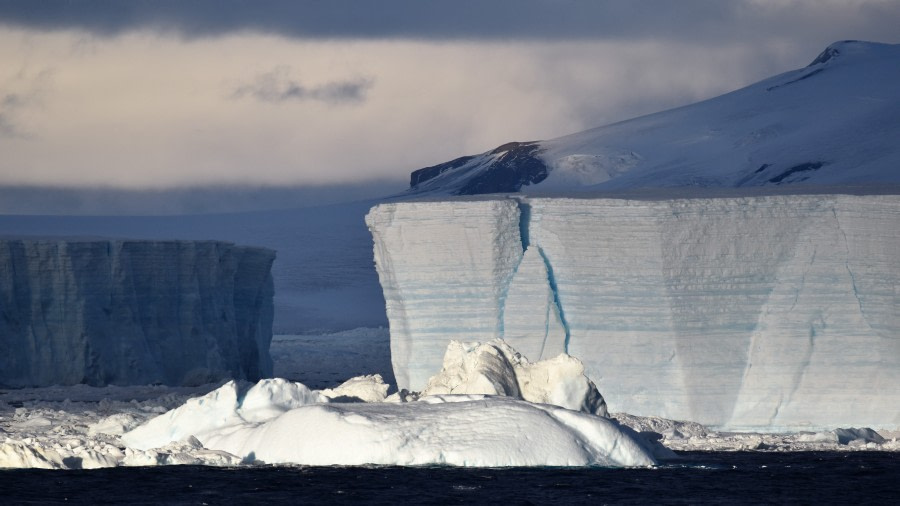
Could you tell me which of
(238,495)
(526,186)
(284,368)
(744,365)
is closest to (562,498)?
(238,495)

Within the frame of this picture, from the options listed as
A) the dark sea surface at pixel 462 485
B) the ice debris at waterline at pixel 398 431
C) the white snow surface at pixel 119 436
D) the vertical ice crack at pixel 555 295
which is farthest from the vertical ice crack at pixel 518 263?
the dark sea surface at pixel 462 485

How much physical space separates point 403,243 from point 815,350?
20.6 ft

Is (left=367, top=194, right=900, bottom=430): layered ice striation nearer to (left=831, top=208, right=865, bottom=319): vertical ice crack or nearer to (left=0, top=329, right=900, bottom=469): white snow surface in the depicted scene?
(left=831, top=208, right=865, bottom=319): vertical ice crack

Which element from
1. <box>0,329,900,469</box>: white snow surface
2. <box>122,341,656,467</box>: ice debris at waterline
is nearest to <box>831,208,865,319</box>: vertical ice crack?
<box>0,329,900,469</box>: white snow surface

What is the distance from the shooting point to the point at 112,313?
1254 inches

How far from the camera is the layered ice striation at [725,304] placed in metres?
22.5

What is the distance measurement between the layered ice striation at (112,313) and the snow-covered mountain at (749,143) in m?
Result: 22.6

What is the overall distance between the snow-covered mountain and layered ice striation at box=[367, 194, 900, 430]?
26.4 metres

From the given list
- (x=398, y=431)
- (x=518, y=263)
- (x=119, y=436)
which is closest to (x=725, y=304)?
(x=518, y=263)

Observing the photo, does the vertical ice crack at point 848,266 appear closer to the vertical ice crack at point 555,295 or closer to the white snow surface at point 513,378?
the vertical ice crack at point 555,295

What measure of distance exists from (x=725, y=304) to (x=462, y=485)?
6976 mm

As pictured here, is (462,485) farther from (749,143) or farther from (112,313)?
(749,143)

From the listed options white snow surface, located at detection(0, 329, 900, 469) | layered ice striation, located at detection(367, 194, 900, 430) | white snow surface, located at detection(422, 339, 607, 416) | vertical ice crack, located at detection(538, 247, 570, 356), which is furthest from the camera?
vertical ice crack, located at detection(538, 247, 570, 356)

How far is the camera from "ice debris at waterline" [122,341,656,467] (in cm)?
1789
